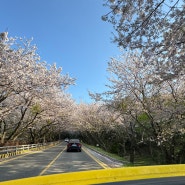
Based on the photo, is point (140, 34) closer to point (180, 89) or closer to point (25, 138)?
point (180, 89)

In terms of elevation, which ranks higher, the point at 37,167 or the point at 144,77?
the point at 144,77

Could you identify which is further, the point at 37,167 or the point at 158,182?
the point at 37,167

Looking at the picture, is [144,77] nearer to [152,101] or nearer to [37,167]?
[152,101]

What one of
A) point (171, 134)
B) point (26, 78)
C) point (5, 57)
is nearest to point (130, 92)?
point (171, 134)

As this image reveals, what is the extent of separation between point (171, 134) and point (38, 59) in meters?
12.4

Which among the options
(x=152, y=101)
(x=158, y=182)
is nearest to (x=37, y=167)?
(x=152, y=101)

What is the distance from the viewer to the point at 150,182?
250 centimetres

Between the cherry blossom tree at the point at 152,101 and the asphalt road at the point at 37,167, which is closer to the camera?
the asphalt road at the point at 37,167

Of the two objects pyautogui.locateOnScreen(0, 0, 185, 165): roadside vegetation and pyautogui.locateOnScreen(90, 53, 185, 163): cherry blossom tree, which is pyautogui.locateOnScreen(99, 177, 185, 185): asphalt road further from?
pyautogui.locateOnScreen(90, 53, 185, 163): cherry blossom tree

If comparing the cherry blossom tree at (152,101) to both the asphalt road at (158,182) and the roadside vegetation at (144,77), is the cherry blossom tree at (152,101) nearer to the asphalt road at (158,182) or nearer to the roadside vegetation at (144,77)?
the roadside vegetation at (144,77)

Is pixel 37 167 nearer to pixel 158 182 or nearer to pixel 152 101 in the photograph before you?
pixel 152 101

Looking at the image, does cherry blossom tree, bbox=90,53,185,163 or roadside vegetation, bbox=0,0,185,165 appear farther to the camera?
cherry blossom tree, bbox=90,53,185,163

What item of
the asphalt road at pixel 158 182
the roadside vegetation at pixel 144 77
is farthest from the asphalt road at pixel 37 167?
the asphalt road at pixel 158 182

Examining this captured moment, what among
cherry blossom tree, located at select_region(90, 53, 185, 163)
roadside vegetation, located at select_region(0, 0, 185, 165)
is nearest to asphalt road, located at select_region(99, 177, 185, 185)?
roadside vegetation, located at select_region(0, 0, 185, 165)
